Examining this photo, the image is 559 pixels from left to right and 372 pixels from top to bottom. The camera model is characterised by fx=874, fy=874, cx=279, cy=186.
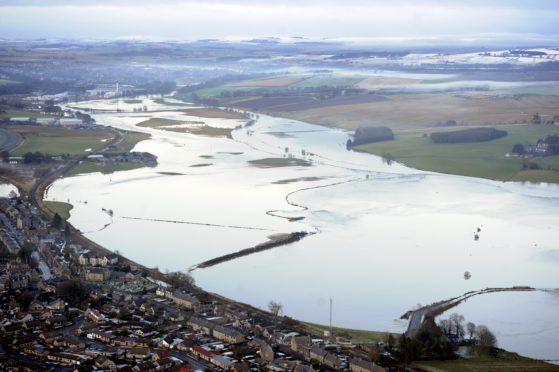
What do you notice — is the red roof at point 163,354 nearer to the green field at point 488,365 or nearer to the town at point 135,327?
the town at point 135,327

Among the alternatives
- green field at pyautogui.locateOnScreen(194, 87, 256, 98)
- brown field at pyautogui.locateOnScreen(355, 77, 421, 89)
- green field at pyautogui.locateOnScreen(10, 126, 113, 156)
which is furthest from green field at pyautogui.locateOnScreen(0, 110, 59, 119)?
brown field at pyautogui.locateOnScreen(355, 77, 421, 89)

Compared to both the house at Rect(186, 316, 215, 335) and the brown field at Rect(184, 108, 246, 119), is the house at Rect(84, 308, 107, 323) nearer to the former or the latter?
the house at Rect(186, 316, 215, 335)

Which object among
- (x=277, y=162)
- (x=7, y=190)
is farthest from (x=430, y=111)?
(x=7, y=190)

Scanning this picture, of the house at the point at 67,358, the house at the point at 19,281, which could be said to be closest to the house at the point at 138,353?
the house at the point at 67,358

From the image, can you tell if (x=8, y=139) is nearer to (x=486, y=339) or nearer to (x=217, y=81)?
(x=486, y=339)

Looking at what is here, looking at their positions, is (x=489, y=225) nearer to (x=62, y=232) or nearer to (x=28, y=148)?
(x=62, y=232)

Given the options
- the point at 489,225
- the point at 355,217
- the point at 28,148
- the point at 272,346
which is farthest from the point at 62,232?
the point at 28,148
